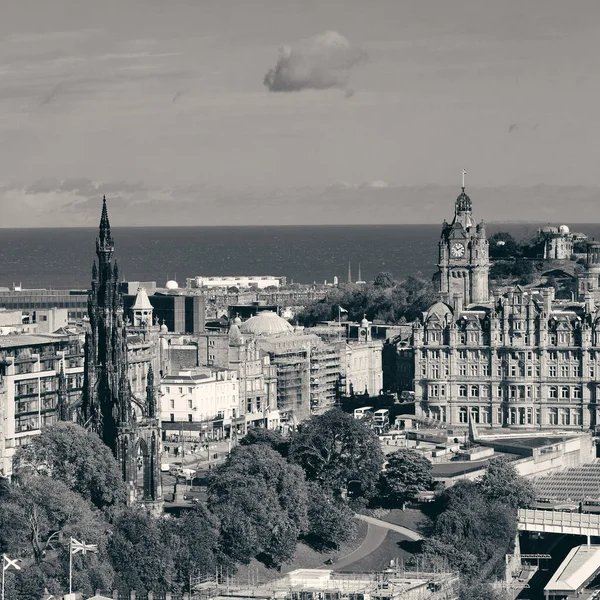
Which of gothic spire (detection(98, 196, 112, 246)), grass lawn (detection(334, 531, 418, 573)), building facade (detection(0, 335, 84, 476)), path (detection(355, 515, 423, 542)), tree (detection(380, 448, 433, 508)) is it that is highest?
gothic spire (detection(98, 196, 112, 246))

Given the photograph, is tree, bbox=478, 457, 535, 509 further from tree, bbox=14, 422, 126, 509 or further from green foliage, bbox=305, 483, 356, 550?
tree, bbox=14, 422, 126, 509

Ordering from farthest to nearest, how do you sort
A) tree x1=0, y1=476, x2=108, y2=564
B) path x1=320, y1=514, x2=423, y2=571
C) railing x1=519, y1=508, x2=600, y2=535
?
railing x1=519, y1=508, x2=600, y2=535, path x1=320, y1=514, x2=423, y2=571, tree x1=0, y1=476, x2=108, y2=564

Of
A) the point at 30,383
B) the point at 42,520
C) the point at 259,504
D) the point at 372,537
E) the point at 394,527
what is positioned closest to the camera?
the point at 42,520

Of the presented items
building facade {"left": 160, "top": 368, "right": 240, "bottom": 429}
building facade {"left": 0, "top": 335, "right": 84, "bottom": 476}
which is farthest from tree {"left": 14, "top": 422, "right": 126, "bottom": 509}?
building facade {"left": 160, "top": 368, "right": 240, "bottom": 429}

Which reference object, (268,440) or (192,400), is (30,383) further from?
(268,440)

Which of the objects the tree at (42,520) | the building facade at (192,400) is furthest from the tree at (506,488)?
the building facade at (192,400)

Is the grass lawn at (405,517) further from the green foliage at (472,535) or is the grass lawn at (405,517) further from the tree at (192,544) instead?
the tree at (192,544)

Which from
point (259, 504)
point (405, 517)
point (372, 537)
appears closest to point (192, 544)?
point (259, 504)
